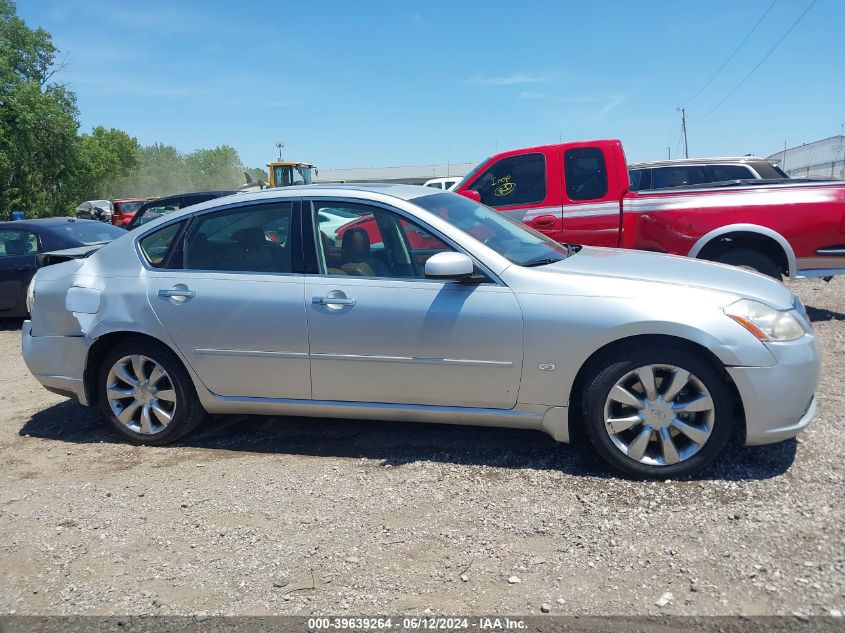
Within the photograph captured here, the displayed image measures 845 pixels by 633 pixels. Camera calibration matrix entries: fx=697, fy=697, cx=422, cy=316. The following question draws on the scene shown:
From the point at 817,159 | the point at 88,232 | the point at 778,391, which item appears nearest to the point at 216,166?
the point at 817,159

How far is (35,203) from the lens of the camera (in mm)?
36781

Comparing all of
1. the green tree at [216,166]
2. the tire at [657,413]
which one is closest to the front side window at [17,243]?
the tire at [657,413]

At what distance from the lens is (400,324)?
13.5ft

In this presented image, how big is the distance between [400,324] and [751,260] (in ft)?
15.8

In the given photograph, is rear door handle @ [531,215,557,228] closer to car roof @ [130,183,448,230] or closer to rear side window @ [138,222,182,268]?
car roof @ [130,183,448,230]

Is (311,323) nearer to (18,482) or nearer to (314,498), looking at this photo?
(314,498)

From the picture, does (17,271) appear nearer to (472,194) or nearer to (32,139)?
(472,194)

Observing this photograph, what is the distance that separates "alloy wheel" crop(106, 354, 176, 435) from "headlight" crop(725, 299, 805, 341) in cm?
353

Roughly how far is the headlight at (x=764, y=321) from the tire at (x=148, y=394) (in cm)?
340

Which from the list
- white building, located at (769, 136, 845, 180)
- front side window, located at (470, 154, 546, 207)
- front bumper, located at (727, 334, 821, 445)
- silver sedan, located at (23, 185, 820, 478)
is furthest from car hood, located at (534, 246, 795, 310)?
white building, located at (769, 136, 845, 180)

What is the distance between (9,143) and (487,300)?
3744 centimetres

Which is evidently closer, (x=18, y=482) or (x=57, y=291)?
(x=18, y=482)

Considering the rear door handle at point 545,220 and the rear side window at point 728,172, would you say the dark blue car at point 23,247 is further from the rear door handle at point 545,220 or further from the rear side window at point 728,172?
the rear side window at point 728,172

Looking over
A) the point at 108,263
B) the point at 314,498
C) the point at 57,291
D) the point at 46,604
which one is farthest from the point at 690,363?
the point at 57,291
